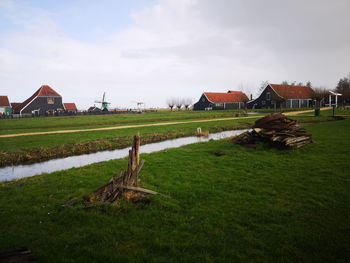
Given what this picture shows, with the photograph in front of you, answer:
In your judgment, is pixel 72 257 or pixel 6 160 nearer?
pixel 72 257

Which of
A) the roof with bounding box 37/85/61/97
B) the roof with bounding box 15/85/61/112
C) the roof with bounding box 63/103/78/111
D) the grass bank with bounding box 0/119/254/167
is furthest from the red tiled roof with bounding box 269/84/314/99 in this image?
the roof with bounding box 63/103/78/111

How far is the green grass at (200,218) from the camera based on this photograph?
14.1 feet

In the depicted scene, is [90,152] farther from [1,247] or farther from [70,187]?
[1,247]

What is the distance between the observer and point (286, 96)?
60.7 metres

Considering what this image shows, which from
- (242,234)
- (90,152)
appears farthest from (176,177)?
(90,152)

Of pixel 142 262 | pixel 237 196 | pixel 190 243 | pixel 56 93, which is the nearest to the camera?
pixel 142 262

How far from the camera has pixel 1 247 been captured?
4.60 meters

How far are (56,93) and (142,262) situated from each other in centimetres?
7276

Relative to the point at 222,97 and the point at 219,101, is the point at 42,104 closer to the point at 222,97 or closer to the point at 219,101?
the point at 219,101

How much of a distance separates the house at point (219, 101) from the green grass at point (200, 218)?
67.5 metres

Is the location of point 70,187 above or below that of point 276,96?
below

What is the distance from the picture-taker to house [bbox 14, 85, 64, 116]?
6065cm

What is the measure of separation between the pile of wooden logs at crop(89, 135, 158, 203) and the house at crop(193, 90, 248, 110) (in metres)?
70.7

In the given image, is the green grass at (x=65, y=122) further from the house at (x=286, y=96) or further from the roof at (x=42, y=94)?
the house at (x=286, y=96)
